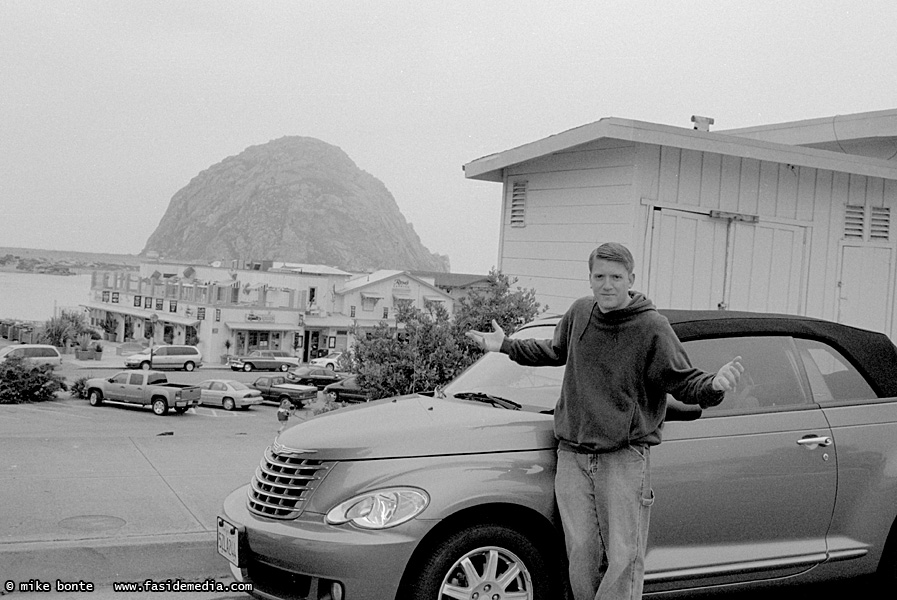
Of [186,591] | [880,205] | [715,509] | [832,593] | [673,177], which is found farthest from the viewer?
[880,205]

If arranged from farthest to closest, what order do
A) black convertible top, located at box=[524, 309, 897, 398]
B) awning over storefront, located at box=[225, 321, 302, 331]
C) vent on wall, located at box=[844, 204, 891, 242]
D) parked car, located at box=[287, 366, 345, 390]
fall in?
awning over storefront, located at box=[225, 321, 302, 331], parked car, located at box=[287, 366, 345, 390], vent on wall, located at box=[844, 204, 891, 242], black convertible top, located at box=[524, 309, 897, 398]

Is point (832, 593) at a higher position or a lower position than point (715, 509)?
lower

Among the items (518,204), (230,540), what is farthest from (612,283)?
(518,204)

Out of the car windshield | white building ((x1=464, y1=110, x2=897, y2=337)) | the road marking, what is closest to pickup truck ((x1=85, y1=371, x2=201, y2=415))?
the road marking

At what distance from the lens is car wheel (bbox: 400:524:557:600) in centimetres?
389

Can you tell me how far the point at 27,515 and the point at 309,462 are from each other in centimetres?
318

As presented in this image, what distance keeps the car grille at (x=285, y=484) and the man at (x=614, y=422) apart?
1.12 m

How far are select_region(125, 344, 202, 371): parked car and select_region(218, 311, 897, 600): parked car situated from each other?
62805mm

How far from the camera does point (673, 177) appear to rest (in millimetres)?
9555

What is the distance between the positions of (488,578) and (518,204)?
293 inches

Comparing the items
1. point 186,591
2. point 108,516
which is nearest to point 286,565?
point 186,591

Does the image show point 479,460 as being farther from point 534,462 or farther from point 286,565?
point 286,565

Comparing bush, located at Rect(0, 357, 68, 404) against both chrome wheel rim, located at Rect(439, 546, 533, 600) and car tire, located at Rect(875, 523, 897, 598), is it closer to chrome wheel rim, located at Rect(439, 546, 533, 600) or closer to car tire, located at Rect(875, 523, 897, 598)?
chrome wheel rim, located at Rect(439, 546, 533, 600)

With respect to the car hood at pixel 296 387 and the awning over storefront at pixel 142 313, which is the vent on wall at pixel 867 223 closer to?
the car hood at pixel 296 387
